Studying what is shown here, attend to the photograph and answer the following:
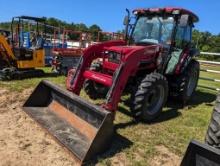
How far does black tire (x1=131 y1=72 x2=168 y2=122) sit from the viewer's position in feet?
19.5

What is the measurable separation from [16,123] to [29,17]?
20.4ft

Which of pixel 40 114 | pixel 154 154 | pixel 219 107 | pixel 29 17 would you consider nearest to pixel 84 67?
pixel 40 114

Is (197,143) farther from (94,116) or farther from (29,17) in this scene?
(29,17)

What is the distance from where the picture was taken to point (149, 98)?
20.8 feet

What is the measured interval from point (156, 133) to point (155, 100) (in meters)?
1.03

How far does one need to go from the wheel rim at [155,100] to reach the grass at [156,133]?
0.25 metres

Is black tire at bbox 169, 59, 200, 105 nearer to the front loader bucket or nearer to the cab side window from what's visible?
the cab side window

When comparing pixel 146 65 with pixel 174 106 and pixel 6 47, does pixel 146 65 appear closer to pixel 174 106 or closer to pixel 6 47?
pixel 174 106

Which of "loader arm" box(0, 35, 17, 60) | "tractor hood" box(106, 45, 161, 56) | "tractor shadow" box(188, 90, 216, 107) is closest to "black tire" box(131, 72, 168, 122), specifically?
"tractor hood" box(106, 45, 161, 56)

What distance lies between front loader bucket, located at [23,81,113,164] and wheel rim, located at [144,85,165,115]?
1.55 m

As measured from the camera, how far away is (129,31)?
25.7 ft

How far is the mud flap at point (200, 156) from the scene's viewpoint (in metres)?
3.21

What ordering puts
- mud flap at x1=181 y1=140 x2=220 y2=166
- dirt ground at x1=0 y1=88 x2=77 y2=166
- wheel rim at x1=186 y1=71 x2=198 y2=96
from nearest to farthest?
mud flap at x1=181 y1=140 x2=220 y2=166 → dirt ground at x1=0 y1=88 x2=77 y2=166 → wheel rim at x1=186 y1=71 x2=198 y2=96

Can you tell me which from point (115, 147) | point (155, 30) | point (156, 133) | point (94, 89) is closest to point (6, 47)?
point (94, 89)
